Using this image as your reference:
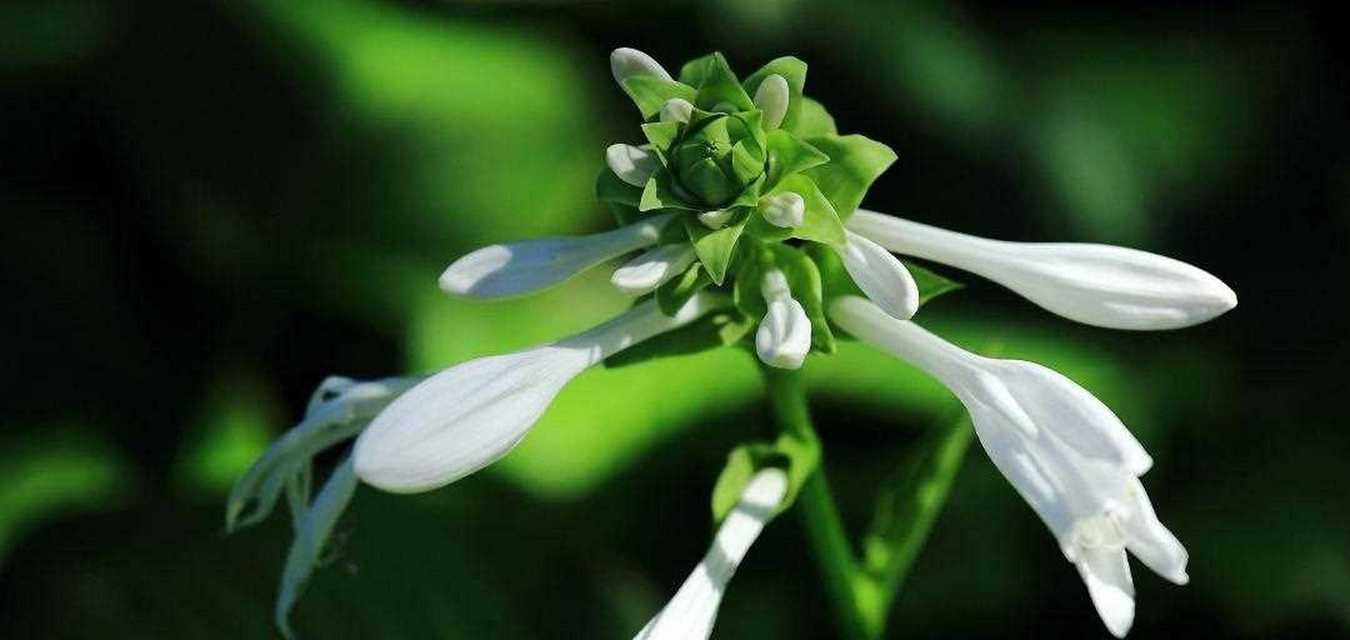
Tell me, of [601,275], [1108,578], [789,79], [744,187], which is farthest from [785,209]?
[601,275]

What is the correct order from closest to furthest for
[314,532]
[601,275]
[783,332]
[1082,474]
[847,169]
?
[1082,474]
[783,332]
[847,169]
[314,532]
[601,275]

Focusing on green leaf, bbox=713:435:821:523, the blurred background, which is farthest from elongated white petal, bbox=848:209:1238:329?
the blurred background

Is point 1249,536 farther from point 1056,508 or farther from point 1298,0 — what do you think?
point 1056,508

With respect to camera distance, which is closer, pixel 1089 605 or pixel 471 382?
pixel 471 382

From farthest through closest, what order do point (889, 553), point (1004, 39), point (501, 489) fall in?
point (1004, 39) < point (501, 489) < point (889, 553)

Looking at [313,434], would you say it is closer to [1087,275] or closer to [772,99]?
[772,99]

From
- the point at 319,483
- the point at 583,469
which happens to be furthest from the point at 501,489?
the point at 319,483

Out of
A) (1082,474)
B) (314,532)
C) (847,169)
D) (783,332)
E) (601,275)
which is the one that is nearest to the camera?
(1082,474)

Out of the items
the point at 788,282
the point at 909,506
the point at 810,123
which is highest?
the point at 810,123
